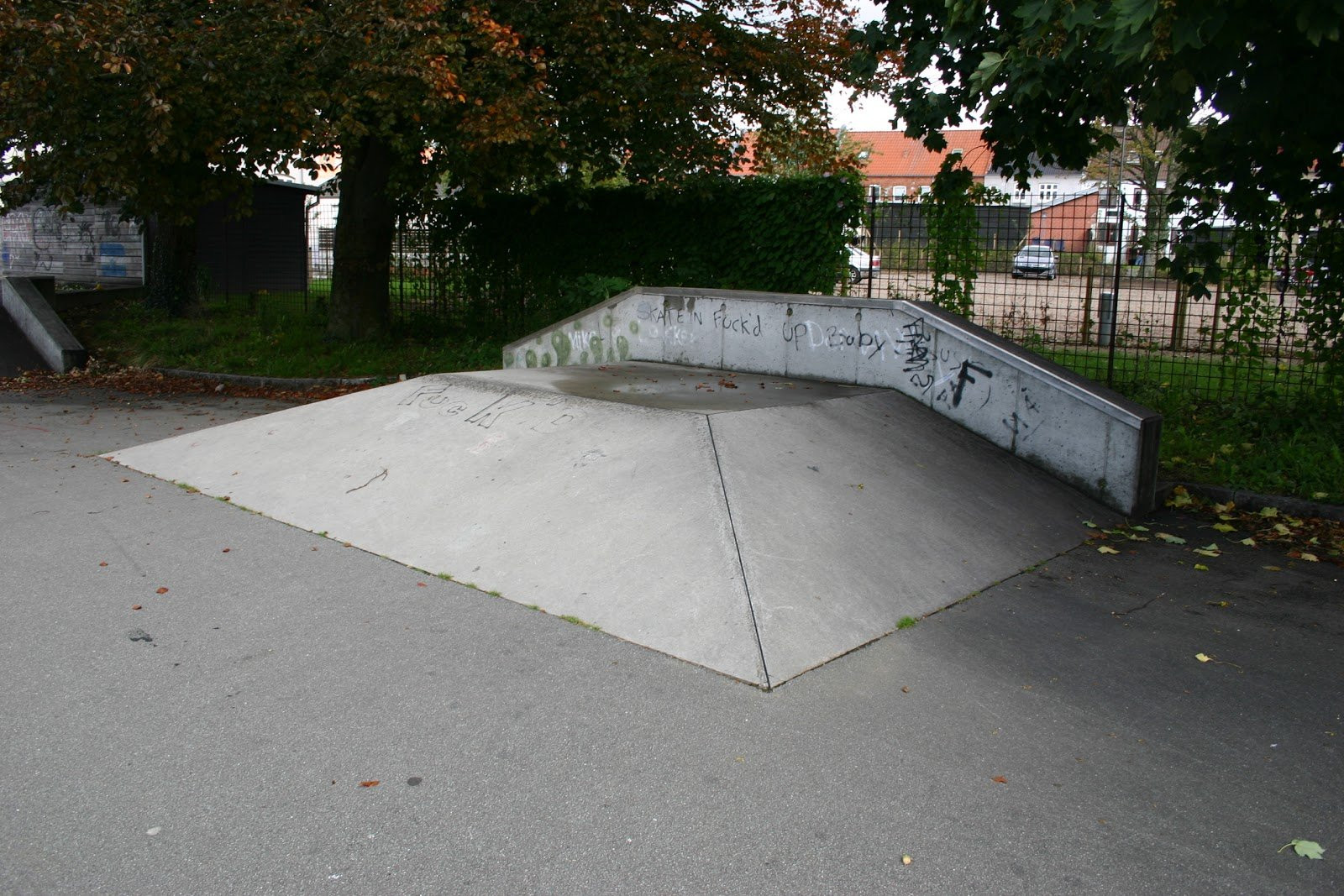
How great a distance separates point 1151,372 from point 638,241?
7318mm

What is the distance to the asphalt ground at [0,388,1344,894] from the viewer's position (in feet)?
10.7

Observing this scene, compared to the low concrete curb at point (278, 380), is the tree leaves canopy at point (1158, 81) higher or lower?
higher

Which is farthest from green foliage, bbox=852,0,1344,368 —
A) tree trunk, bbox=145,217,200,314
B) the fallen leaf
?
tree trunk, bbox=145,217,200,314

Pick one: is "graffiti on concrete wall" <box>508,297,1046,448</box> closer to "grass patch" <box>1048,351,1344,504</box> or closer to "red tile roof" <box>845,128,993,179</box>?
"grass patch" <box>1048,351,1344,504</box>

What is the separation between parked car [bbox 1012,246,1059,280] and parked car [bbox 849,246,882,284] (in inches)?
64.3

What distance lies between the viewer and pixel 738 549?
5781 millimetres

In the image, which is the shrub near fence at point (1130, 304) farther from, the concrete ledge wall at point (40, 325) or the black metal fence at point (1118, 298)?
the concrete ledge wall at point (40, 325)

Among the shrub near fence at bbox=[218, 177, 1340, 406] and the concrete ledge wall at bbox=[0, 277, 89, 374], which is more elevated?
the shrub near fence at bbox=[218, 177, 1340, 406]

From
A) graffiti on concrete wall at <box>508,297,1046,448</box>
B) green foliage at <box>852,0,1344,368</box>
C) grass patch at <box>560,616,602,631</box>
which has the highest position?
green foliage at <box>852,0,1344,368</box>

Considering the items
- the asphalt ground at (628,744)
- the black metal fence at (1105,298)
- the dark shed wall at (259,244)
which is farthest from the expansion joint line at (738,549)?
the dark shed wall at (259,244)

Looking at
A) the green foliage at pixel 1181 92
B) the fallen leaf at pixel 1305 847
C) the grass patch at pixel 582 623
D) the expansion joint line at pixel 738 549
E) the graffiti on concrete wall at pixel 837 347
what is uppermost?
the green foliage at pixel 1181 92

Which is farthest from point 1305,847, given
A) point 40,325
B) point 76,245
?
point 76,245

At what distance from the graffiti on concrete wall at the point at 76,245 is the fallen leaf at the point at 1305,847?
71.5ft

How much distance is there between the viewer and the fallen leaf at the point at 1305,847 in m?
3.39
